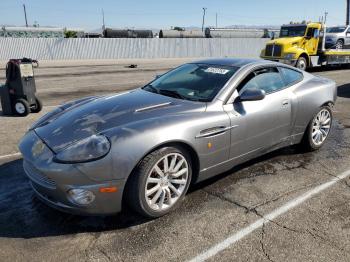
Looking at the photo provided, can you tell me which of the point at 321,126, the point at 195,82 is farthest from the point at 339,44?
the point at 195,82

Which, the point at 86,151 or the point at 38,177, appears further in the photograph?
the point at 38,177

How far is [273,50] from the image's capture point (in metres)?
17.6

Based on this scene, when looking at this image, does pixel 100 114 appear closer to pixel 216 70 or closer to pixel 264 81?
pixel 216 70

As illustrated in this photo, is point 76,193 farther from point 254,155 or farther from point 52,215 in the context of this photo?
point 254,155

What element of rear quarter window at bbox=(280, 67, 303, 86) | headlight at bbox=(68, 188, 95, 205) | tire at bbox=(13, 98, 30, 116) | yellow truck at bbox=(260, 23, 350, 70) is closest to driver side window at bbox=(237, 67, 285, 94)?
rear quarter window at bbox=(280, 67, 303, 86)

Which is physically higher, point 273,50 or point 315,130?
point 273,50

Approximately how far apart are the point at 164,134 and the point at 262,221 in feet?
4.28

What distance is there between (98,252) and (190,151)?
1.33 meters

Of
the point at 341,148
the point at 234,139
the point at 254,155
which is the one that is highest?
the point at 234,139

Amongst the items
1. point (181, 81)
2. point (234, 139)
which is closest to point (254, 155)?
point (234, 139)

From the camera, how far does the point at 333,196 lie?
402 cm

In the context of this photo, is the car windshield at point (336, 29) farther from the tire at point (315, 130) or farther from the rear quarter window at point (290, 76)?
the rear quarter window at point (290, 76)

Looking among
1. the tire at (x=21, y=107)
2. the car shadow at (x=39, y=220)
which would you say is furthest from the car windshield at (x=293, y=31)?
the car shadow at (x=39, y=220)

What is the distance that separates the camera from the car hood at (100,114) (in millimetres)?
3395
